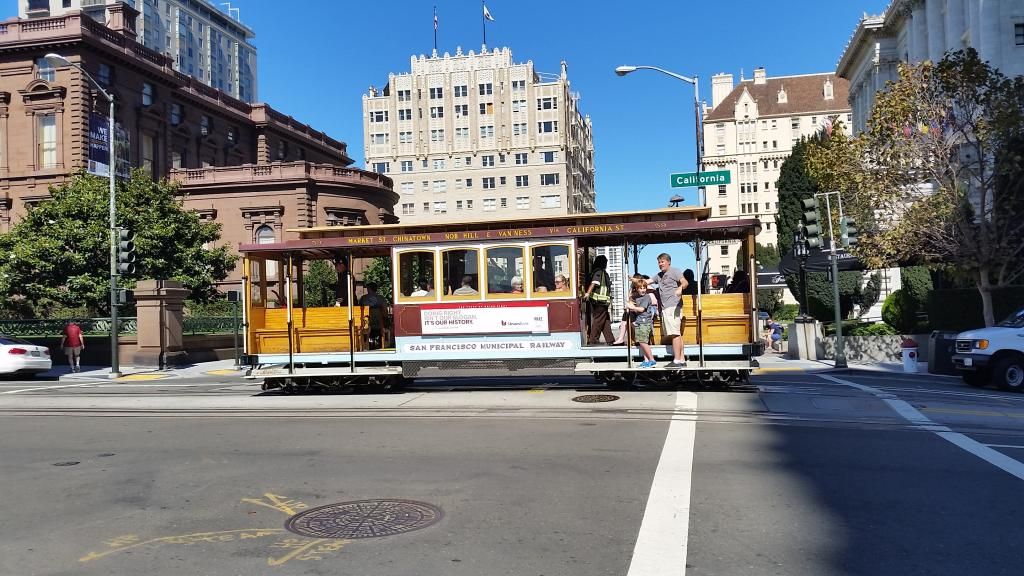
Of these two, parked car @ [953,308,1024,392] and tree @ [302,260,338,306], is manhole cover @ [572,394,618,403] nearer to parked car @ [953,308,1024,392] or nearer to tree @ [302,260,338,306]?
tree @ [302,260,338,306]

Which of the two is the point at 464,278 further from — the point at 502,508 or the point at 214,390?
the point at 502,508

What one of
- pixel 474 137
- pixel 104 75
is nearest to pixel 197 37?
pixel 474 137

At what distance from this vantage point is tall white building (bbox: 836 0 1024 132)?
39875 millimetres

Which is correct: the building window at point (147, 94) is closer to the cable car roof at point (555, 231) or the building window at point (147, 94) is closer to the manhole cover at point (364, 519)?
the cable car roof at point (555, 231)

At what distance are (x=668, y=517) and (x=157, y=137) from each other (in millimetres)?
54802

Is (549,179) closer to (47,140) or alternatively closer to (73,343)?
(47,140)

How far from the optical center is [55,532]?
598 cm

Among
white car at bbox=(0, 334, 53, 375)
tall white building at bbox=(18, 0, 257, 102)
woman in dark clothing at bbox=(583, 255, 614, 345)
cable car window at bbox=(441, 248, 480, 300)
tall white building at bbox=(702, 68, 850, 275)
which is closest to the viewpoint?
woman in dark clothing at bbox=(583, 255, 614, 345)

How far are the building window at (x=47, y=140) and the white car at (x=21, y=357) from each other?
28.3 meters

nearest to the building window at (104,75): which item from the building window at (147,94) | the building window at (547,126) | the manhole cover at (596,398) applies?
the building window at (147,94)

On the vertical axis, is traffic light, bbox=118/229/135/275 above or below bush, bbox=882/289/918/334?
above

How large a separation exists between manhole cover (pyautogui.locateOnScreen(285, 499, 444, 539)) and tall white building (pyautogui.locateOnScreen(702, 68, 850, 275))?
388 feet

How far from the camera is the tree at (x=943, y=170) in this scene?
826 inches

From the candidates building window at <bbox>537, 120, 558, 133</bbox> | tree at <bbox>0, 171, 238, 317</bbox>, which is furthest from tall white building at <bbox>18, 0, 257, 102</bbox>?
tree at <bbox>0, 171, 238, 317</bbox>
